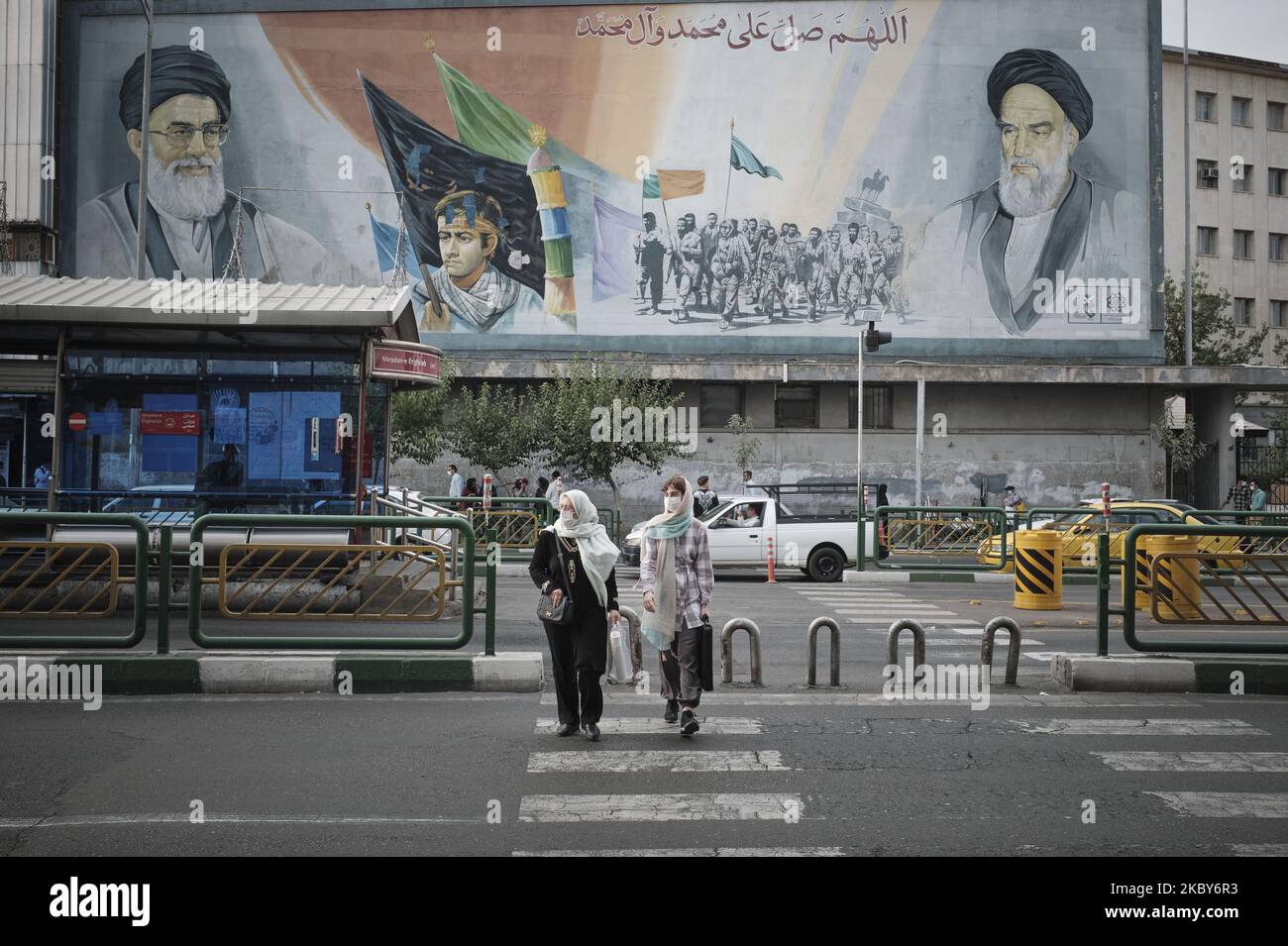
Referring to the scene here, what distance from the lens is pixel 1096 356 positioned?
1539 inches

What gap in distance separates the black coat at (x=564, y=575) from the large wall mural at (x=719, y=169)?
104ft

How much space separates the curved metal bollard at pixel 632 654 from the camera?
9.63 meters

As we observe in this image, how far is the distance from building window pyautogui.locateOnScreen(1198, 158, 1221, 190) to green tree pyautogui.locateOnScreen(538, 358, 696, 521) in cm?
3657

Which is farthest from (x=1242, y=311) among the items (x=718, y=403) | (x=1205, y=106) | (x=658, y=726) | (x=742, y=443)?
(x=658, y=726)

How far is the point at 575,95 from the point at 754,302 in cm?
936

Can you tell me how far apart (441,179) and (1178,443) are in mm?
26551

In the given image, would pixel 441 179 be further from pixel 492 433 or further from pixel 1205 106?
pixel 1205 106

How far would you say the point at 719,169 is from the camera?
128 feet

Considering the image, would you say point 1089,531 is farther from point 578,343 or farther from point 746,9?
point 746,9

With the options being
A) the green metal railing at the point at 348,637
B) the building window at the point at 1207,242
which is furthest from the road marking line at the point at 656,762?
the building window at the point at 1207,242

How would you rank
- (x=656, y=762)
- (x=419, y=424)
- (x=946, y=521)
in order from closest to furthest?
(x=656, y=762) → (x=946, y=521) → (x=419, y=424)

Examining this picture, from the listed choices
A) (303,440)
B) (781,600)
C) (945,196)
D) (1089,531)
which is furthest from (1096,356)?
(303,440)

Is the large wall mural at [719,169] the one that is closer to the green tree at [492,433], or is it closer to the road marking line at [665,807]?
the green tree at [492,433]

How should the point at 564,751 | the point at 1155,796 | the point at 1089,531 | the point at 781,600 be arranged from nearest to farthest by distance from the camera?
1. the point at 1155,796
2. the point at 564,751
3. the point at 781,600
4. the point at 1089,531
